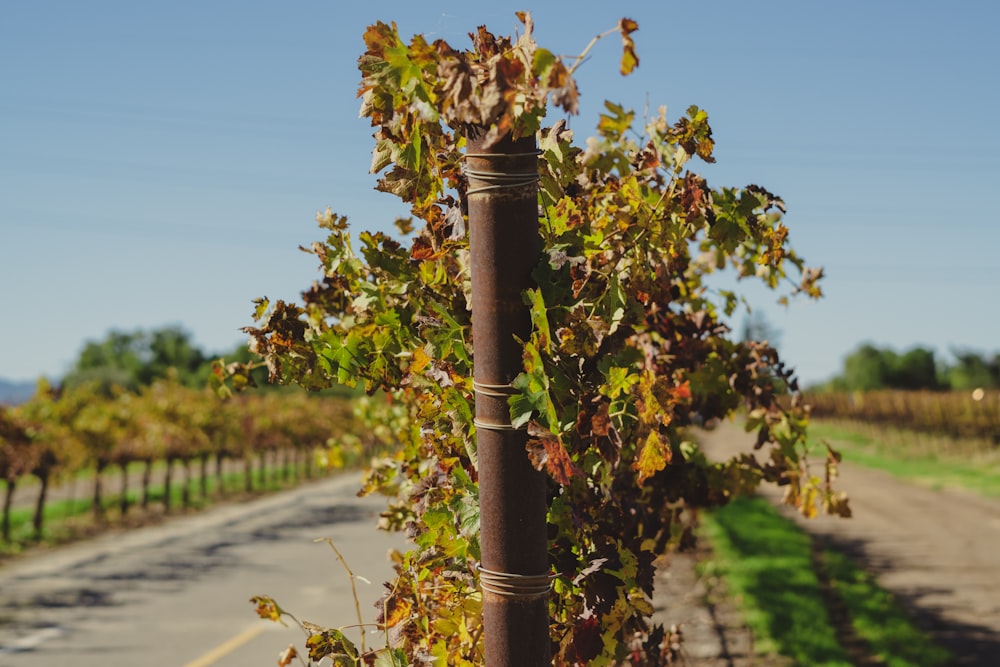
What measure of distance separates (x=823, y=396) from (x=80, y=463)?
2381 inches

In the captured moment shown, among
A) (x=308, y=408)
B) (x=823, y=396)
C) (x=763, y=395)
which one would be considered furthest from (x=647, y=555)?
(x=823, y=396)

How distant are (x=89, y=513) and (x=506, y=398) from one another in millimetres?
25274

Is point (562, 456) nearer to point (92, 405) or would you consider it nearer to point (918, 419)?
point (92, 405)

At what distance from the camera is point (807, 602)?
11.0 meters

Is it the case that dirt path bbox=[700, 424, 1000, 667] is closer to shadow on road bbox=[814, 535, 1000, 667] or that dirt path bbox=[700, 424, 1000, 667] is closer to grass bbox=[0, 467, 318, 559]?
shadow on road bbox=[814, 535, 1000, 667]

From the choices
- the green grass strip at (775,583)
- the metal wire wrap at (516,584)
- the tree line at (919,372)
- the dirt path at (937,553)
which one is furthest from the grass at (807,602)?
the tree line at (919,372)

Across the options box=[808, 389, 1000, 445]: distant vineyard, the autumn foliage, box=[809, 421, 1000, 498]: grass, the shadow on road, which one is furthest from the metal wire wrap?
box=[808, 389, 1000, 445]: distant vineyard

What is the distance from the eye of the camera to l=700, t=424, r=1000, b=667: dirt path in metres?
11.0

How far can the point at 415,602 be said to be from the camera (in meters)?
2.26

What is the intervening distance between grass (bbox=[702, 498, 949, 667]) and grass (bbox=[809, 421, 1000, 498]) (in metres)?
14.3

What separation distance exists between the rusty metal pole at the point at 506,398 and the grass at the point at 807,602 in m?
7.69

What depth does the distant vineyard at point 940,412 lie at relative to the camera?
3966cm

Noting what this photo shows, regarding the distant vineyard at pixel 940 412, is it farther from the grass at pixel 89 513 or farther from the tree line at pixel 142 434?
the grass at pixel 89 513

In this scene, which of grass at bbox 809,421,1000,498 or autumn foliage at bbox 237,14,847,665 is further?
grass at bbox 809,421,1000,498
